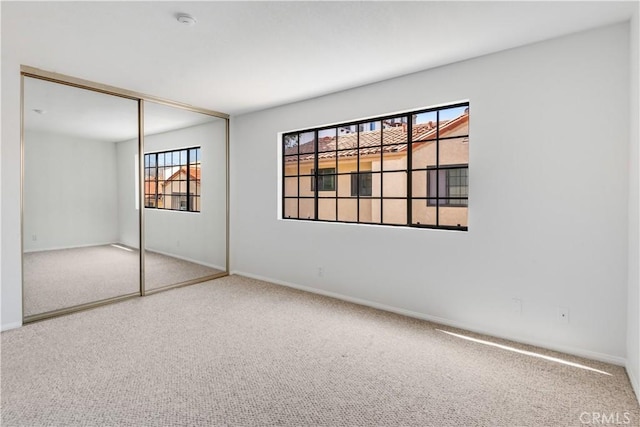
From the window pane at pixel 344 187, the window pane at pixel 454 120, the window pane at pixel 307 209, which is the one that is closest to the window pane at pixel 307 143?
the window pane at pixel 344 187

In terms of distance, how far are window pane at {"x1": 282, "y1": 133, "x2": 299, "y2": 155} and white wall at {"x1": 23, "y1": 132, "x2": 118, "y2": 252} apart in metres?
2.10

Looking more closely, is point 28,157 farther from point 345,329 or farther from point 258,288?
point 345,329

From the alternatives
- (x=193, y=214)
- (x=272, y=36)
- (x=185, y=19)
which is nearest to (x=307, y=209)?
(x=193, y=214)

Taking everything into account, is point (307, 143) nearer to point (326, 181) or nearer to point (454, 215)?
point (326, 181)

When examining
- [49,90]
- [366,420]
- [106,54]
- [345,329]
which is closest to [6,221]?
[49,90]

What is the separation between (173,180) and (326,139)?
2.12 meters

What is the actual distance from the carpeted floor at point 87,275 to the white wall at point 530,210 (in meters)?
2.53

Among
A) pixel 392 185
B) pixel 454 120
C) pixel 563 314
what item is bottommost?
pixel 563 314

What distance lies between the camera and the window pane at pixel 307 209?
4.80 m

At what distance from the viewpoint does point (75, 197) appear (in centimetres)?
375

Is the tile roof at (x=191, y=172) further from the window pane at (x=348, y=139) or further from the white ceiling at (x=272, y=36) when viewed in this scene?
the window pane at (x=348, y=139)

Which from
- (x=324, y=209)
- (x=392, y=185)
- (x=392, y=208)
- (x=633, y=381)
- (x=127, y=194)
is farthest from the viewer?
(x=392, y=208)

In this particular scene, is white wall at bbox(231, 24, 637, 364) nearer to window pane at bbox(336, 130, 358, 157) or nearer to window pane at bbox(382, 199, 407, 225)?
window pane at bbox(336, 130, 358, 157)

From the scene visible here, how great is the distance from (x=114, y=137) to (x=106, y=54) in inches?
52.8
